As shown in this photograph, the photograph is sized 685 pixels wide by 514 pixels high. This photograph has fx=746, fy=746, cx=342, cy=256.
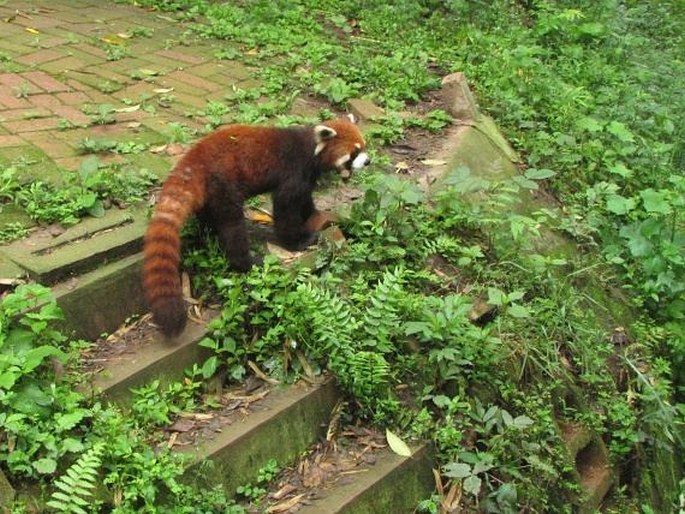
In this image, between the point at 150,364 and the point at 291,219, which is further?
the point at 291,219

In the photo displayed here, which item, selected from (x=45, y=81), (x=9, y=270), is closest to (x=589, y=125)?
(x=45, y=81)

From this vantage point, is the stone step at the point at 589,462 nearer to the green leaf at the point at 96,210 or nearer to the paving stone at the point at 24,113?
the green leaf at the point at 96,210

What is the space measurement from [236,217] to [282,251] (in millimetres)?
398

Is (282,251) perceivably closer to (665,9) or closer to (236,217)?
(236,217)

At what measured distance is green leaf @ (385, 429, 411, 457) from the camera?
3.44 metres

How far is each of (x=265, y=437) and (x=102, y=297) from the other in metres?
1.06

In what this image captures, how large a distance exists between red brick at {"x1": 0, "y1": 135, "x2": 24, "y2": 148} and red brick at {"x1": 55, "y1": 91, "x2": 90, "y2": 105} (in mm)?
796

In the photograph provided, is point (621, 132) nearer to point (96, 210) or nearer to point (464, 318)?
point (464, 318)

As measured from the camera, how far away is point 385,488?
333cm

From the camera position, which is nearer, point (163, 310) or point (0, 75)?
point (163, 310)

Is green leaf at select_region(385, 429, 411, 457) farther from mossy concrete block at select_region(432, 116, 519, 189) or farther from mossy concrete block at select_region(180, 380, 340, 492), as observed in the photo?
mossy concrete block at select_region(432, 116, 519, 189)

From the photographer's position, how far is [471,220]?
4.64 metres

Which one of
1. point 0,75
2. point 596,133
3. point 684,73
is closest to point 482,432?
point 596,133

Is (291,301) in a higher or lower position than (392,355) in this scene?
higher
